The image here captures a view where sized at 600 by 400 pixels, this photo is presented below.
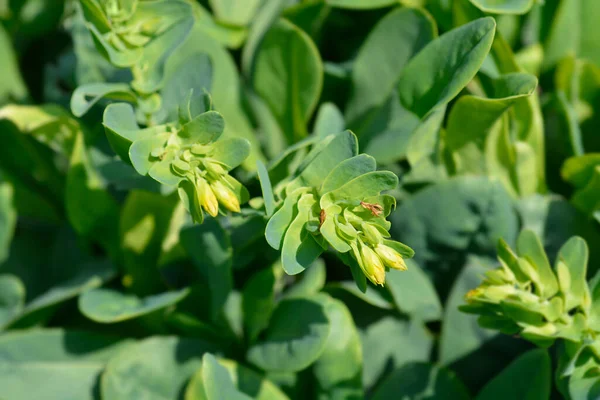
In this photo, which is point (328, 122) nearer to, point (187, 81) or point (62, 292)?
point (187, 81)

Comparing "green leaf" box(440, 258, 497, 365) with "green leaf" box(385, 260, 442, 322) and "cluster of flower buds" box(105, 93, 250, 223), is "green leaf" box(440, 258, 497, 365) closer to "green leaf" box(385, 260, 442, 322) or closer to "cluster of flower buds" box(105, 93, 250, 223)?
"green leaf" box(385, 260, 442, 322)

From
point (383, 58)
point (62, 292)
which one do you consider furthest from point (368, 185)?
point (62, 292)

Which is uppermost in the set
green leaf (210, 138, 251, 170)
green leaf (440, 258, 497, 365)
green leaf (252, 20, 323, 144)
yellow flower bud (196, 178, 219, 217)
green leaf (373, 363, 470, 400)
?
green leaf (210, 138, 251, 170)

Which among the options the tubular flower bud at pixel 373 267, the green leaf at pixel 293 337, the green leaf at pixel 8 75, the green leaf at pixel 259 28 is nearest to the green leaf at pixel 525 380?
the green leaf at pixel 293 337

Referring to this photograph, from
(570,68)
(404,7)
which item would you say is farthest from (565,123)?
(404,7)

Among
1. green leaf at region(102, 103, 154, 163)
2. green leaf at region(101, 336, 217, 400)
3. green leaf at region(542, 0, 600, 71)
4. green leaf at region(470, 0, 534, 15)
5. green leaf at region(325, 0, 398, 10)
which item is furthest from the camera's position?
green leaf at region(542, 0, 600, 71)

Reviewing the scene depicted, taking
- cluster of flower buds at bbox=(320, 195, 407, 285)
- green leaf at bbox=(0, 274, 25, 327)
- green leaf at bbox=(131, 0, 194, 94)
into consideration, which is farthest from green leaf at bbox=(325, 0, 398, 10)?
green leaf at bbox=(0, 274, 25, 327)

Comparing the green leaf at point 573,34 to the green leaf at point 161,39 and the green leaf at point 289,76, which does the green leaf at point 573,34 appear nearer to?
the green leaf at point 289,76
